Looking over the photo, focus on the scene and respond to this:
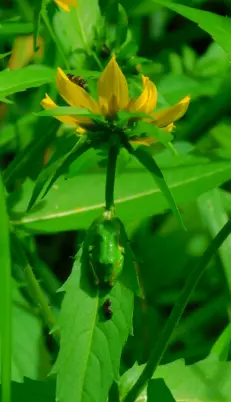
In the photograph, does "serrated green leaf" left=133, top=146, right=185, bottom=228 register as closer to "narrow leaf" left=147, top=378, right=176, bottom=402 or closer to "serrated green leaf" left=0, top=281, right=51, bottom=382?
"narrow leaf" left=147, top=378, right=176, bottom=402

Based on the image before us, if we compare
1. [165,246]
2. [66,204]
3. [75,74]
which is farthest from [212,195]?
[75,74]

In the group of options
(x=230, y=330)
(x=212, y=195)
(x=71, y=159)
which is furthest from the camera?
(x=212, y=195)

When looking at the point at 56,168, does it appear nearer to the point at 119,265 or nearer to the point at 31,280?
the point at 119,265

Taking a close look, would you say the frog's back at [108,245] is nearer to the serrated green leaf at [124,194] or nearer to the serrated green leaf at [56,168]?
the serrated green leaf at [56,168]

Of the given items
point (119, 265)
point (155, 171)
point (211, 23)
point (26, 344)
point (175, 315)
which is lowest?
point (26, 344)

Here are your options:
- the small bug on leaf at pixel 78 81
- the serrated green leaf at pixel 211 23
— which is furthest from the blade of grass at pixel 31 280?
the serrated green leaf at pixel 211 23

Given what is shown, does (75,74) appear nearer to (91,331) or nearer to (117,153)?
(117,153)

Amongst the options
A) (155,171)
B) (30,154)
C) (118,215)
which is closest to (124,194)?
(118,215)
